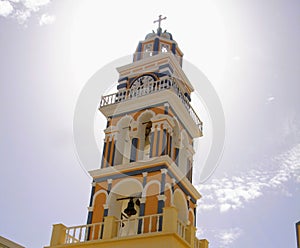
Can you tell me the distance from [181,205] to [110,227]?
3.24m

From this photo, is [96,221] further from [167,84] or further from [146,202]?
[167,84]

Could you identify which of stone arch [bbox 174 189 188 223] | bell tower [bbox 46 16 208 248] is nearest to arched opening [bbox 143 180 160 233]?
bell tower [bbox 46 16 208 248]

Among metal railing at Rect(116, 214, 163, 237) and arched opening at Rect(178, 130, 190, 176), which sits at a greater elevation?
arched opening at Rect(178, 130, 190, 176)

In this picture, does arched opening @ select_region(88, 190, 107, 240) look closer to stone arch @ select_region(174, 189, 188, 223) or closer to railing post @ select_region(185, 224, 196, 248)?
stone arch @ select_region(174, 189, 188, 223)

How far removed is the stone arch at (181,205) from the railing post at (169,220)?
257cm

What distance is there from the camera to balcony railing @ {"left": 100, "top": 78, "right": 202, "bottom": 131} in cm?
1934

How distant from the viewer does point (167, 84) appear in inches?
758

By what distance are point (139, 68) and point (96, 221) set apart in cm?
673

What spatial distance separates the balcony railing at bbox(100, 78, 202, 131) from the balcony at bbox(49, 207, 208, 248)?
199 inches

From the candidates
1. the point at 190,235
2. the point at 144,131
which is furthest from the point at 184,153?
the point at 190,235

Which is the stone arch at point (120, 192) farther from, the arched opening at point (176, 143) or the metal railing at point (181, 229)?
the metal railing at point (181, 229)

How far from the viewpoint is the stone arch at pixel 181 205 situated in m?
17.7

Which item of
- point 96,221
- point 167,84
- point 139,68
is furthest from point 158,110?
point 96,221

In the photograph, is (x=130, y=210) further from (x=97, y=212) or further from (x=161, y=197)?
(x=161, y=197)
